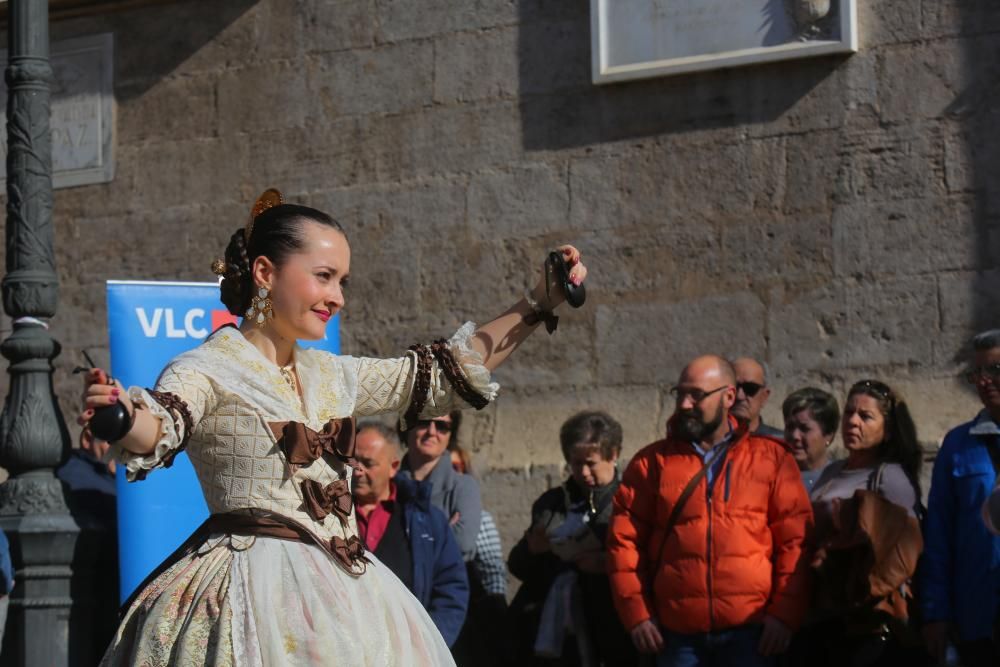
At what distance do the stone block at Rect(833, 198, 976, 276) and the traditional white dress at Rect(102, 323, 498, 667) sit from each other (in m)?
3.95

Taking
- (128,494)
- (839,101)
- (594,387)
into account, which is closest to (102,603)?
(128,494)

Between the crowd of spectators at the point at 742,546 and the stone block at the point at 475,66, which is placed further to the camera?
the stone block at the point at 475,66

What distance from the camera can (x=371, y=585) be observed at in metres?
3.93

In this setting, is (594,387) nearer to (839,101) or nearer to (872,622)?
(839,101)

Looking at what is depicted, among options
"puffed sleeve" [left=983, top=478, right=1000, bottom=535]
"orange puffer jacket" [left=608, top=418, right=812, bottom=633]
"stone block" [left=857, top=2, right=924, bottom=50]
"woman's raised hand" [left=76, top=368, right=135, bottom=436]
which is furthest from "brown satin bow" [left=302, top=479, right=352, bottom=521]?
"stone block" [left=857, top=2, right=924, bottom=50]

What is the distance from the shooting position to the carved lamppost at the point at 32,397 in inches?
248

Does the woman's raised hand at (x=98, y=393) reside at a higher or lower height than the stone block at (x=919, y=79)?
lower

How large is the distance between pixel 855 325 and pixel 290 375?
13.7ft

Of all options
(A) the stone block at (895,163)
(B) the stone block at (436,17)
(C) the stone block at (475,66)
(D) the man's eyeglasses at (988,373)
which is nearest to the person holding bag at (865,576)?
(D) the man's eyeglasses at (988,373)

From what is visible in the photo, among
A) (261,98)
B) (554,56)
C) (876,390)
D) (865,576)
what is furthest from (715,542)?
(261,98)

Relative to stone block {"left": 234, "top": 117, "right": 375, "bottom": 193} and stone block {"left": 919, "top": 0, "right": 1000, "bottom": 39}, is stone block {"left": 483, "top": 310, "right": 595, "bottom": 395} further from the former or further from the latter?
stone block {"left": 919, "top": 0, "right": 1000, "bottom": 39}

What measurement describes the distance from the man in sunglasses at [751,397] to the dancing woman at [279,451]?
8.91 ft

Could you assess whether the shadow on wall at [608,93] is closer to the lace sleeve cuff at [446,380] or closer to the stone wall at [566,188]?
the stone wall at [566,188]

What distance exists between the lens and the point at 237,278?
4.08 m
